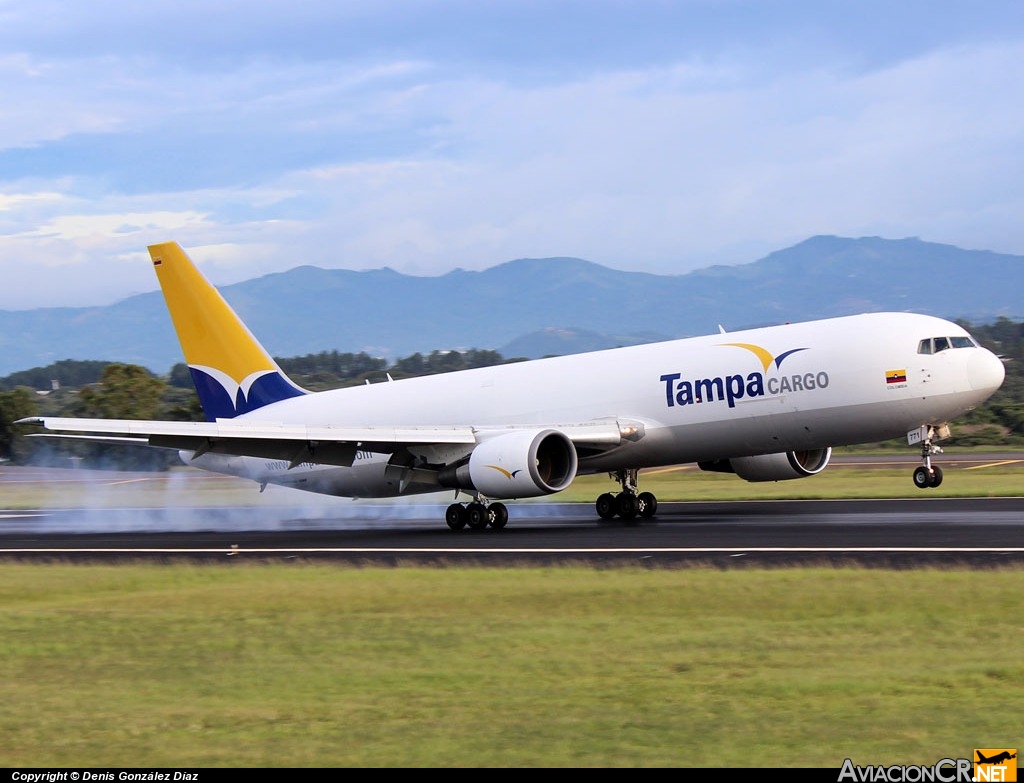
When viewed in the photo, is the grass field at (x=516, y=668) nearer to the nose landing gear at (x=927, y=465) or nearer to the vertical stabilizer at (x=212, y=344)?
the nose landing gear at (x=927, y=465)

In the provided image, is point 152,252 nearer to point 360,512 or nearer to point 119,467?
point 360,512

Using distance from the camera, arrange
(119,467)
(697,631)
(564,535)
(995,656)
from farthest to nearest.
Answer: (119,467), (564,535), (697,631), (995,656)

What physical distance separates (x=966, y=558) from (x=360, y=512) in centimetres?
2291

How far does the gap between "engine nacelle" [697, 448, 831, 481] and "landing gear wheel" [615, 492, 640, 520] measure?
1944 mm

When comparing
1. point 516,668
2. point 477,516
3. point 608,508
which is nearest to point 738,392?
point 608,508

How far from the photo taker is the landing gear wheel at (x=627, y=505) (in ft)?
105

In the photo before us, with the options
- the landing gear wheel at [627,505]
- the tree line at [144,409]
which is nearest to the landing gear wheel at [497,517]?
the landing gear wheel at [627,505]

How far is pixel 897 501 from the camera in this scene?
3375 cm

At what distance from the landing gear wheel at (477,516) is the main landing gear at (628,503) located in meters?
3.50

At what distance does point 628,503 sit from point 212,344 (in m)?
13.2

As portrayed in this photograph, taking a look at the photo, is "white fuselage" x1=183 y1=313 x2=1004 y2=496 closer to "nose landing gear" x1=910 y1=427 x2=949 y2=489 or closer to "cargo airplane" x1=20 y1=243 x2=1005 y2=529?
"cargo airplane" x1=20 y1=243 x2=1005 y2=529

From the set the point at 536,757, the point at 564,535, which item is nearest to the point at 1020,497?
the point at 564,535

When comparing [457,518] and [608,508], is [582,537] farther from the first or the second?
[608,508]

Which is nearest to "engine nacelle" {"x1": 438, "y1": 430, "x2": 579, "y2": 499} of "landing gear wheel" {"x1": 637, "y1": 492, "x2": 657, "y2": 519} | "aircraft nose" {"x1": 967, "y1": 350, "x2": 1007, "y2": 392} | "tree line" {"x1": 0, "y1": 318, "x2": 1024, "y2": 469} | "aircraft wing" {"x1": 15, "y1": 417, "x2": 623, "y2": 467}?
"aircraft wing" {"x1": 15, "y1": 417, "x2": 623, "y2": 467}
